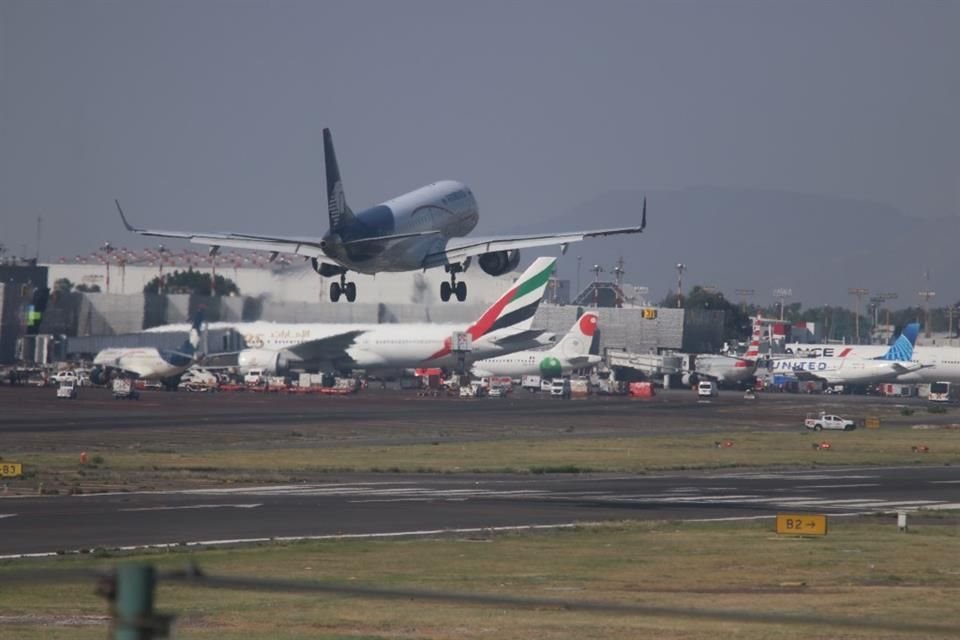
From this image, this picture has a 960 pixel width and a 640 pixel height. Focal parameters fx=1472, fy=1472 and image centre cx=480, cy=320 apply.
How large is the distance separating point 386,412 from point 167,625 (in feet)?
336

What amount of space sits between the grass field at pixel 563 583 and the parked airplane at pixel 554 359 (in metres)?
126

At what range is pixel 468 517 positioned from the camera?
44250mm

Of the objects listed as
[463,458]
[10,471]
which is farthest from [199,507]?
[463,458]

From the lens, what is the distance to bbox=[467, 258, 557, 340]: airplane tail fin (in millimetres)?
160750

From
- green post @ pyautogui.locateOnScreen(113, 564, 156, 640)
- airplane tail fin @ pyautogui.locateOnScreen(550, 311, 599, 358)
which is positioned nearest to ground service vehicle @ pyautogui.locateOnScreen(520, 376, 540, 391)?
airplane tail fin @ pyautogui.locateOnScreen(550, 311, 599, 358)

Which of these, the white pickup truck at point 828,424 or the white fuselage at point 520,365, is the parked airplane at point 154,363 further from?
the white pickup truck at point 828,424

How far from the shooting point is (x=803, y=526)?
130 ft

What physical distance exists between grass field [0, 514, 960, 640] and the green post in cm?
1538

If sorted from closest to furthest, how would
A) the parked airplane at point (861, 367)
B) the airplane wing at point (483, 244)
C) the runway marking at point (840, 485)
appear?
the runway marking at point (840, 485)
the airplane wing at point (483, 244)
the parked airplane at point (861, 367)

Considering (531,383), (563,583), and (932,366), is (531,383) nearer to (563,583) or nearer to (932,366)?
(932,366)

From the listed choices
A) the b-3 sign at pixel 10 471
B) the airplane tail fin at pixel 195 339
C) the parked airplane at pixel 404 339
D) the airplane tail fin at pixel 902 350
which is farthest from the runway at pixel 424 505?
the airplane tail fin at pixel 902 350

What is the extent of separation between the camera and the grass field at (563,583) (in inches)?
957

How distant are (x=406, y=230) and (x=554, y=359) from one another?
93404mm

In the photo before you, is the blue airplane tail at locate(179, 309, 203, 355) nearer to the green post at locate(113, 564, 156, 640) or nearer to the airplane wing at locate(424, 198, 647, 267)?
the airplane wing at locate(424, 198, 647, 267)
